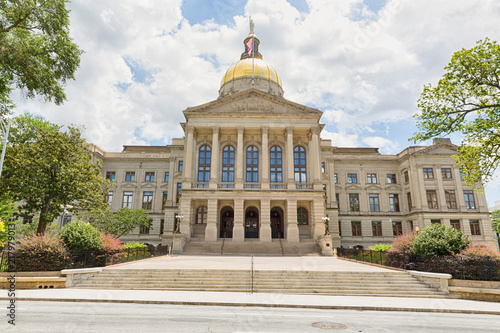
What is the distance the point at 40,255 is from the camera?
50.8ft

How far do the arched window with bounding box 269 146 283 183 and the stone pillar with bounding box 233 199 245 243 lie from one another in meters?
6.19

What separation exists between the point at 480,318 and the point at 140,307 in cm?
1213

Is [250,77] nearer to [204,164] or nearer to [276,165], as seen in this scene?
[276,165]

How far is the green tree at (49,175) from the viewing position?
830 inches

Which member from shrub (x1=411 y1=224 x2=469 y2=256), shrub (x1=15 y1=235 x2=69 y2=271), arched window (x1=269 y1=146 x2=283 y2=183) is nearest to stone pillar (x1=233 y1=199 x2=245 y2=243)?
arched window (x1=269 y1=146 x2=283 y2=183)

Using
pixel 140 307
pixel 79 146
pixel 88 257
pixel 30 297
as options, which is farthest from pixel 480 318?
pixel 79 146

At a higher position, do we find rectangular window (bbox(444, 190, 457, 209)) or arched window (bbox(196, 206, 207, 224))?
rectangular window (bbox(444, 190, 457, 209))

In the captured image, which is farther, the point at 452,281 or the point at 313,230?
the point at 313,230

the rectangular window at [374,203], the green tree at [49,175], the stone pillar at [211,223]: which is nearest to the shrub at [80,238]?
the green tree at [49,175]

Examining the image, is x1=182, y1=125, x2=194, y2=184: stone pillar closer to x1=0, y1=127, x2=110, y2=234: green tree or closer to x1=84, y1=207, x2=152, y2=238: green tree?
x1=84, y1=207, x2=152, y2=238: green tree

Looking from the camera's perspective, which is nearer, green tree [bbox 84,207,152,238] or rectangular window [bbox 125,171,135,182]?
green tree [bbox 84,207,152,238]

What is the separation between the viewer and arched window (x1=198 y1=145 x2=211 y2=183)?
4003 centimetres

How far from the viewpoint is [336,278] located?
16312 millimetres

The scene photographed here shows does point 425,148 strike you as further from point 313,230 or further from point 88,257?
point 88,257
